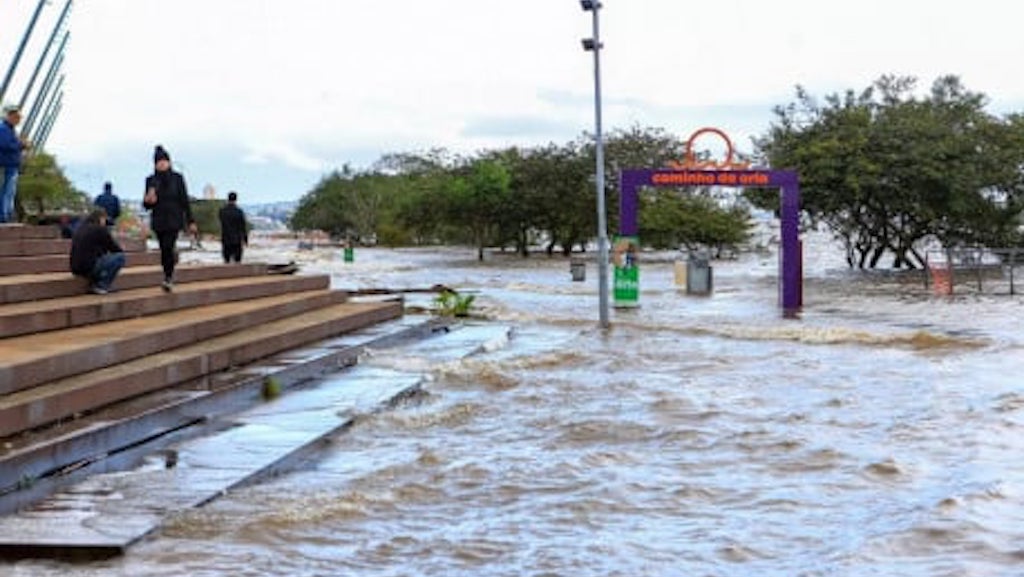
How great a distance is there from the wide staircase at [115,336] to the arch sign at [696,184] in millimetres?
7445

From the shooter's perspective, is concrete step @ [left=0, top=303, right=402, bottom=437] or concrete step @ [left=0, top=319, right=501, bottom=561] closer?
concrete step @ [left=0, top=319, right=501, bottom=561]

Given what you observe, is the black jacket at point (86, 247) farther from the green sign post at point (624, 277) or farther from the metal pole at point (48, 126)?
the metal pole at point (48, 126)

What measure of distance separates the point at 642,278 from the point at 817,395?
2716 cm

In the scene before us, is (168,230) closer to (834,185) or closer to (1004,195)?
(834,185)

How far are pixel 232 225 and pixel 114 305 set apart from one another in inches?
368

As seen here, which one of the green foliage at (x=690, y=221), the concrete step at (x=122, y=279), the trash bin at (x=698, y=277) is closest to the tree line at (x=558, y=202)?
the green foliage at (x=690, y=221)

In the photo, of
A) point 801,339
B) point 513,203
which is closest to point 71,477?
point 801,339

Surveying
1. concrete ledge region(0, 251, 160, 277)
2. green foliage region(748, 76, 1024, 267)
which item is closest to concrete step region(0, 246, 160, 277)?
concrete ledge region(0, 251, 160, 277)

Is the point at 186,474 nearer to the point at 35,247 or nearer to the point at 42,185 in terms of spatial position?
the point at 35,247

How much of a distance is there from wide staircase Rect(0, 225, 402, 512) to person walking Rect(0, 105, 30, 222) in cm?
92

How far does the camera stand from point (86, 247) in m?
12.7

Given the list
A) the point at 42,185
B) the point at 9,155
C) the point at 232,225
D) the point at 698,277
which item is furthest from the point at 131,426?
the point at 42,185

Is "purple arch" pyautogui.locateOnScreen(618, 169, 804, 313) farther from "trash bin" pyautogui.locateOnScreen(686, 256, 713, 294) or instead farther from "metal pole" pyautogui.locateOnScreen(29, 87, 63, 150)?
"metal pole" pyautogui.locateOnScreen(29, 87, 63, 150)

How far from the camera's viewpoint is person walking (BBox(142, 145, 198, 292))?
13.2 meters
